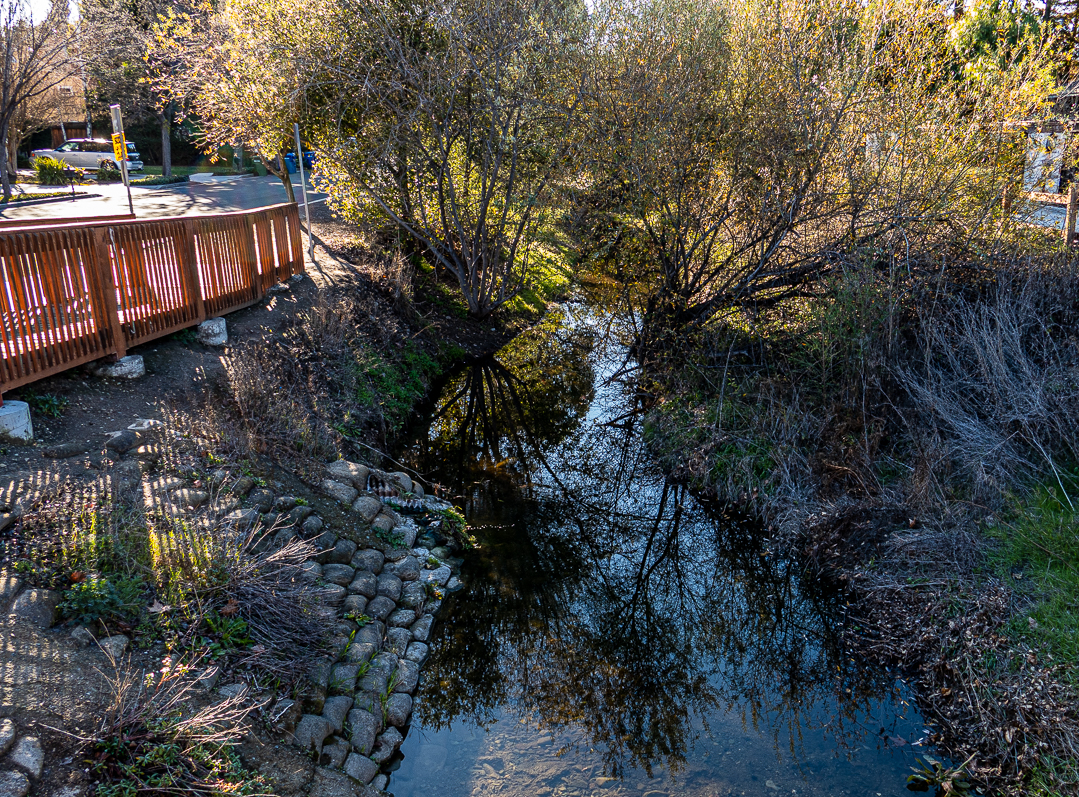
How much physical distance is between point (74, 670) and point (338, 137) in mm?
10930

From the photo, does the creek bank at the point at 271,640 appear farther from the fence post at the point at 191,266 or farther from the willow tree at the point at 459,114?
the willow tree at the point at 459,114

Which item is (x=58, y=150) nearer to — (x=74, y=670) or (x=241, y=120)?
(x=241, y=120)

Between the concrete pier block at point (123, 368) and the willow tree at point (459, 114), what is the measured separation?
657cm

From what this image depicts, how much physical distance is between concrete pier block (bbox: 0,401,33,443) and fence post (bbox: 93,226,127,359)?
1.67 m

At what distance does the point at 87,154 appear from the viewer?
3628 cm

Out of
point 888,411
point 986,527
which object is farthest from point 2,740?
point 888,411

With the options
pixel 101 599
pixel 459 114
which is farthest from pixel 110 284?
pixel 459 114

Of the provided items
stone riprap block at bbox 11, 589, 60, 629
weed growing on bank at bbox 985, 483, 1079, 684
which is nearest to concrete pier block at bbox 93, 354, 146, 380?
stone riprap block at bbox 11, 589, 60, 629

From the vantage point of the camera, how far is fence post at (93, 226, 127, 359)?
725 cm

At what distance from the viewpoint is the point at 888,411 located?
850cm

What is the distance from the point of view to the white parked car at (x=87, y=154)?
35.2 metres

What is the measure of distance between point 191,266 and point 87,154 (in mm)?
35091

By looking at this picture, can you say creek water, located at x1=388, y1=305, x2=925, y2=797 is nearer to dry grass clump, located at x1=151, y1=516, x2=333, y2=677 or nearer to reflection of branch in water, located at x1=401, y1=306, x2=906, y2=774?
reflection of branch in water, located at x1=401, y1=306, x2=906, y2=774

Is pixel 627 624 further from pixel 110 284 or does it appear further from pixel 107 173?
pixel 107 173
